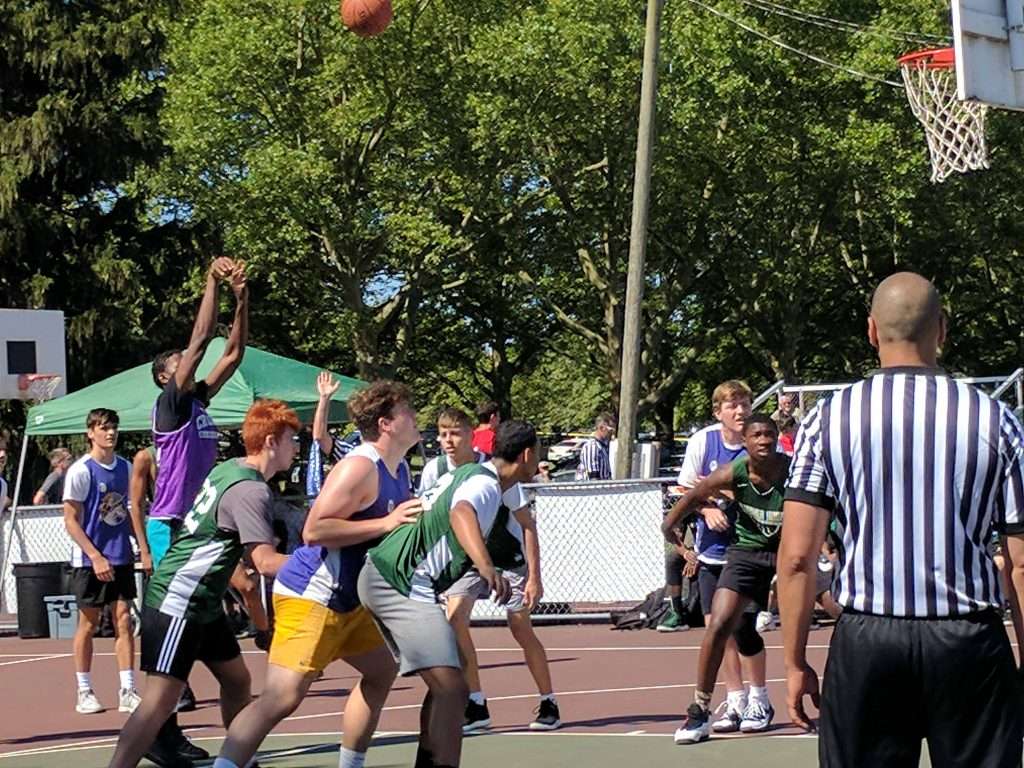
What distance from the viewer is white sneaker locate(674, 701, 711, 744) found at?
384 inches

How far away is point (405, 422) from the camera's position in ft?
25.1

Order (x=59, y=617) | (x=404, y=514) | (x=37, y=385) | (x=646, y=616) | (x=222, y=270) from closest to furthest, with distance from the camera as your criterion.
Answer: (x=404, y=514) → (x=222, y=270) → (x=646, y=616) → (x=59, y=617) → (x=37, y=385)

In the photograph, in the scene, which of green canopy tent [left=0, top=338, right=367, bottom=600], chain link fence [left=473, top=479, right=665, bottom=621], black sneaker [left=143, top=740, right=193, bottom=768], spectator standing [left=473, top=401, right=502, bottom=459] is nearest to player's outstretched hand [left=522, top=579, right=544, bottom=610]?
black sneaker [left=143, top=740, right=193, bottom=768]

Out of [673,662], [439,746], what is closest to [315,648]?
[439,746]

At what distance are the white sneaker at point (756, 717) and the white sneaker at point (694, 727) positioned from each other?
1.16 feet

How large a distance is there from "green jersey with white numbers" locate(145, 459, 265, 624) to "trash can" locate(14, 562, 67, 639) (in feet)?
35.7

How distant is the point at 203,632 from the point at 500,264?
1484 inches

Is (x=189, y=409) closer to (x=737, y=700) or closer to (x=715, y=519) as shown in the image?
(x=715, y=519)

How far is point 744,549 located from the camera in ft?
32.5

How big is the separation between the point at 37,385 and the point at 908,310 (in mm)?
18505

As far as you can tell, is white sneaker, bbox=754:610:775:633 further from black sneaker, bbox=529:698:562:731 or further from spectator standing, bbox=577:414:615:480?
spectator standing, bbox=577:414:615:480

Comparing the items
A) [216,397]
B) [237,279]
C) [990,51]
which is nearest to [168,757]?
[237,279]

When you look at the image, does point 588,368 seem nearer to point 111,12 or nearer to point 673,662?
point 111,12

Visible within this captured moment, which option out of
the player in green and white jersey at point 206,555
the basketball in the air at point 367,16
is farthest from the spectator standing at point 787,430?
the player in green and white jersey at point 206,555
